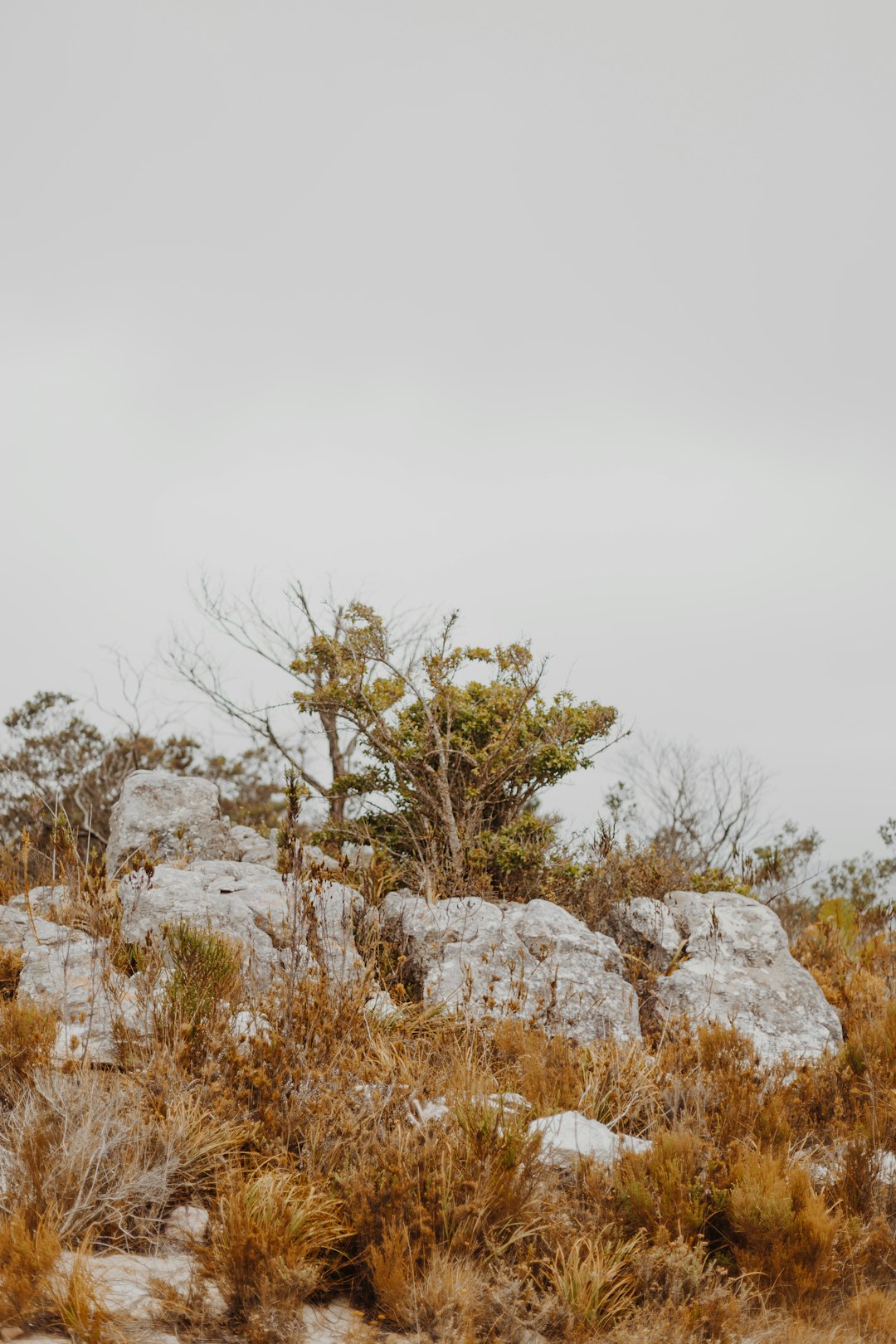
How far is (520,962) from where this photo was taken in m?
6.46

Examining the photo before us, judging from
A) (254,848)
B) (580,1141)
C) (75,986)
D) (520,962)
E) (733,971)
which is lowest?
(580,1141)

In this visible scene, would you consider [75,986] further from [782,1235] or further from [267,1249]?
[782,1235]

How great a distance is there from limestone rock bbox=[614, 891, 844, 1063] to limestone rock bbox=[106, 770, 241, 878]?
15.7 feet

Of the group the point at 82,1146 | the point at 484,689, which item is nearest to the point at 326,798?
the point at 484,689


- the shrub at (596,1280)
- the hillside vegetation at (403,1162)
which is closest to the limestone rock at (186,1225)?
the hillside vegetation at (403,1162)

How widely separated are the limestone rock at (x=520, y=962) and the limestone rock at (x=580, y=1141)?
43.1 inches

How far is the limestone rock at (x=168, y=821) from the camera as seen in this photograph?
9836mm

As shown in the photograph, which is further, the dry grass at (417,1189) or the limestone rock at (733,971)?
the limestone rock at (733,971)

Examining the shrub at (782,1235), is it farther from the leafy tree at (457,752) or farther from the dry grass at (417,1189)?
the leafy tree at (457,752)

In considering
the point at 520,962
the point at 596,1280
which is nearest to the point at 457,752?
the point at 520,962

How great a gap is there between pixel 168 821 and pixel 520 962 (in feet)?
16.6

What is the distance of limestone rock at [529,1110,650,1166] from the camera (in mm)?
4098

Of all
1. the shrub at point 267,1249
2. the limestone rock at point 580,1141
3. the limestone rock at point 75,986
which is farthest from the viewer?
the limestone rock at point 75,986

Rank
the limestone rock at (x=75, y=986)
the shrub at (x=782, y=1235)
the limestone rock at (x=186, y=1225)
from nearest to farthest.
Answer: the limestone rock at (x=186, y=1225) → the shrub at (x=782, y=1235) → the limestone rock at (x=75, y=986)
